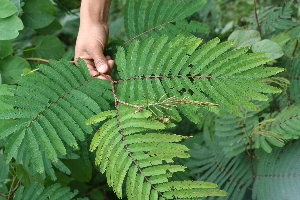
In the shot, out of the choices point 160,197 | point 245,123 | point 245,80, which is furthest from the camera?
point 245,123

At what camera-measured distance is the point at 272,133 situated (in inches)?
58.9

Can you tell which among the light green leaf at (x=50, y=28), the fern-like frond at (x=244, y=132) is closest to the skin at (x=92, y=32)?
the light green leaf at (x=50, y=28)

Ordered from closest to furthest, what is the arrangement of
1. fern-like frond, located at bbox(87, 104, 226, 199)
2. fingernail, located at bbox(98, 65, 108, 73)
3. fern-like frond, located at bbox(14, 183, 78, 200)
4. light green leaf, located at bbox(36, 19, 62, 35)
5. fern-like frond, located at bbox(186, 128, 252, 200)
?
fern-like frond, located at bbox(87, 104, 226, 199), fingernail, located at bbox(98, 65, 108, 73), fern-like frond, located at bbox(14, 183, 78, 200), fern-like frond, located at bbox(186, 128, 252, 200), light green leaf, located at bbox(36, 19, 62, 35)

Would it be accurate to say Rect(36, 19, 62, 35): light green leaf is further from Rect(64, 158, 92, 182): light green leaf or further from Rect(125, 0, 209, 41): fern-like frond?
Rect(64, 158, 92, 182): light green leaf

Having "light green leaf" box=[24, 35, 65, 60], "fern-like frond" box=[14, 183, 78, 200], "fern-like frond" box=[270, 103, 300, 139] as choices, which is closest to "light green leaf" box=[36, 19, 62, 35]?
"light green leaf" box=[24, 35, 65, 60]

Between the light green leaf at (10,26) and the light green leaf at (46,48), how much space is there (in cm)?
41

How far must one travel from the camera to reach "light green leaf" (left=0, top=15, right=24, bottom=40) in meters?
1.39

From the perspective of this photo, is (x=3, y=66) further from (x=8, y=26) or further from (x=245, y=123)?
(x=245, y=123)

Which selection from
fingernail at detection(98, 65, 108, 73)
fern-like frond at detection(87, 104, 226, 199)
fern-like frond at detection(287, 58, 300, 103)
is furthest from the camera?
fern-like frond at detection(287, 58, 300, 103)

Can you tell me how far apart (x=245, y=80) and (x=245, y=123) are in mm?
716

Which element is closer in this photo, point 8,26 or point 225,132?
point 8,26

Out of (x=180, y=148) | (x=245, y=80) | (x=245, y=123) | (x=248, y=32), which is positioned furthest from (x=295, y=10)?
(x=180, y=148)

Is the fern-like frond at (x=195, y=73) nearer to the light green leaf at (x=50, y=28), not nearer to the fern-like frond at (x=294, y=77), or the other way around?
the fern-like frond at (x=294, y=77)

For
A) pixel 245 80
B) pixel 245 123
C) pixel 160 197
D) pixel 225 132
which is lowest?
pixel 225 132
